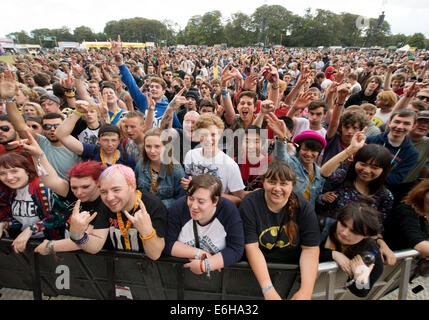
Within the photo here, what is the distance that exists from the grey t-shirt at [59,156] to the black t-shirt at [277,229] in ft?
7.38

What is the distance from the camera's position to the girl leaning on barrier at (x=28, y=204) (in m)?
2.03

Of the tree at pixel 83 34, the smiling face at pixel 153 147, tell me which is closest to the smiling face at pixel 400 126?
the smiling face at pixel 153 147

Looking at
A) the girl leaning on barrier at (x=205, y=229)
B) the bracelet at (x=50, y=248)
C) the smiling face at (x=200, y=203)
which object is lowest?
the bracelet at (x=50, y=248)

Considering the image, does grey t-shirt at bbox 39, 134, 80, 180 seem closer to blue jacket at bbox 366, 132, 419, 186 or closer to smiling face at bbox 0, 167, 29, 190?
smiling face at bbox 0, 167, 29, 190

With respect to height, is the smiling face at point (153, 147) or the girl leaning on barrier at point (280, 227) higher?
the smiling face at point (153, 147)

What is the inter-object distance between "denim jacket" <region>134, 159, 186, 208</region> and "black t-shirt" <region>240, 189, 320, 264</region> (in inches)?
33.4

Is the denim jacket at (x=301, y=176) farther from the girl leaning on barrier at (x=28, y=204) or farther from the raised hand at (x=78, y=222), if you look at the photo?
the girl leaning on barrier at (x=28, y=204)

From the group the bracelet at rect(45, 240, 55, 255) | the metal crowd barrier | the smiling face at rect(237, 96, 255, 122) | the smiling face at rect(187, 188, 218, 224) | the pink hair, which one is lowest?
the metal crowd barrier

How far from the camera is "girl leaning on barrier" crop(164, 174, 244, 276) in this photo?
5.59 ft

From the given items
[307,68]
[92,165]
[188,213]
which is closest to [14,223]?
[92,165]

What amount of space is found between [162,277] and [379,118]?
438 centimetres

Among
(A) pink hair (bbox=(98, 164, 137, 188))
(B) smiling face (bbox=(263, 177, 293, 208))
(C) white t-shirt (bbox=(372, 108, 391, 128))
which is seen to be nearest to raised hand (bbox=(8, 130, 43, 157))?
(A) pink hair (bbox=(98, 164, 137, 188))

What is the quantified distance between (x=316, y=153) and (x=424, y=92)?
10.1ft

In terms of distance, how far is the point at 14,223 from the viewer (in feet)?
7.08
